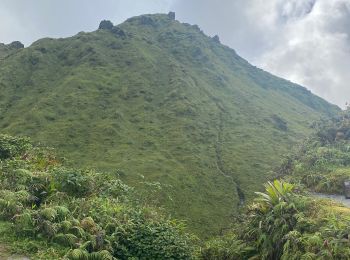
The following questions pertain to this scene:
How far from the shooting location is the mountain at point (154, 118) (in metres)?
86.0

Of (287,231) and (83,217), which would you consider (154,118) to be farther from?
(83,217)

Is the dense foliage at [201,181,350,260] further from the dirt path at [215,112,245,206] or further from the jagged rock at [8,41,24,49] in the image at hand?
the jagged rock at [8,41,24,49]

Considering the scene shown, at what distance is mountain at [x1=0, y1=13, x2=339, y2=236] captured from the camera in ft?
282

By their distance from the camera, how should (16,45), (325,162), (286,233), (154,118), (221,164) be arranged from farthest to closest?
1. (16,45)
2. (154,118)
3. (221,164)
4. (325,162)
5. (286,233)

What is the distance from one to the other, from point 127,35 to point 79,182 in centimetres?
16652

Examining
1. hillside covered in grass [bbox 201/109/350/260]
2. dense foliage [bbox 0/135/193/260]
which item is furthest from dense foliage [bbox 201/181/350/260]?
dense foliage [bbox 0/135/193/260]

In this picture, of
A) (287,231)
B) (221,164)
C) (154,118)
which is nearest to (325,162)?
(221,164)

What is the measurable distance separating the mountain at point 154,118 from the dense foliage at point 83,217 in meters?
25.9

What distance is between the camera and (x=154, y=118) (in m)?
124

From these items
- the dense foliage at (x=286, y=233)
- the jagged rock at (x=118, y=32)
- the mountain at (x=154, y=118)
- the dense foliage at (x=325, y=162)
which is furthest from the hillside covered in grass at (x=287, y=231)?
the jagged rock at (x=118, y=32)

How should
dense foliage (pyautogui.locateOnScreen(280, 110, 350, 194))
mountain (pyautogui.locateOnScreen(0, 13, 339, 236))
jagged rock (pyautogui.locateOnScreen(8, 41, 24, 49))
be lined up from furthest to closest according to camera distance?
jagged rock (pyautogui.locateOnScreen(8, 41, 24, 49)), mountain (pyautogui.locateOnScreen(0, 13, 339, 236)), dense foliage (pyautogui.locateOnScreen(280, 110, 350, 194))

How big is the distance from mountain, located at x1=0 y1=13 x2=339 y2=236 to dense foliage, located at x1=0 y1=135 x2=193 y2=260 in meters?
25.9

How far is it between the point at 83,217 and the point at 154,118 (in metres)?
97.5

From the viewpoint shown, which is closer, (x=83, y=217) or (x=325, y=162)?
(x=83, y=217)
